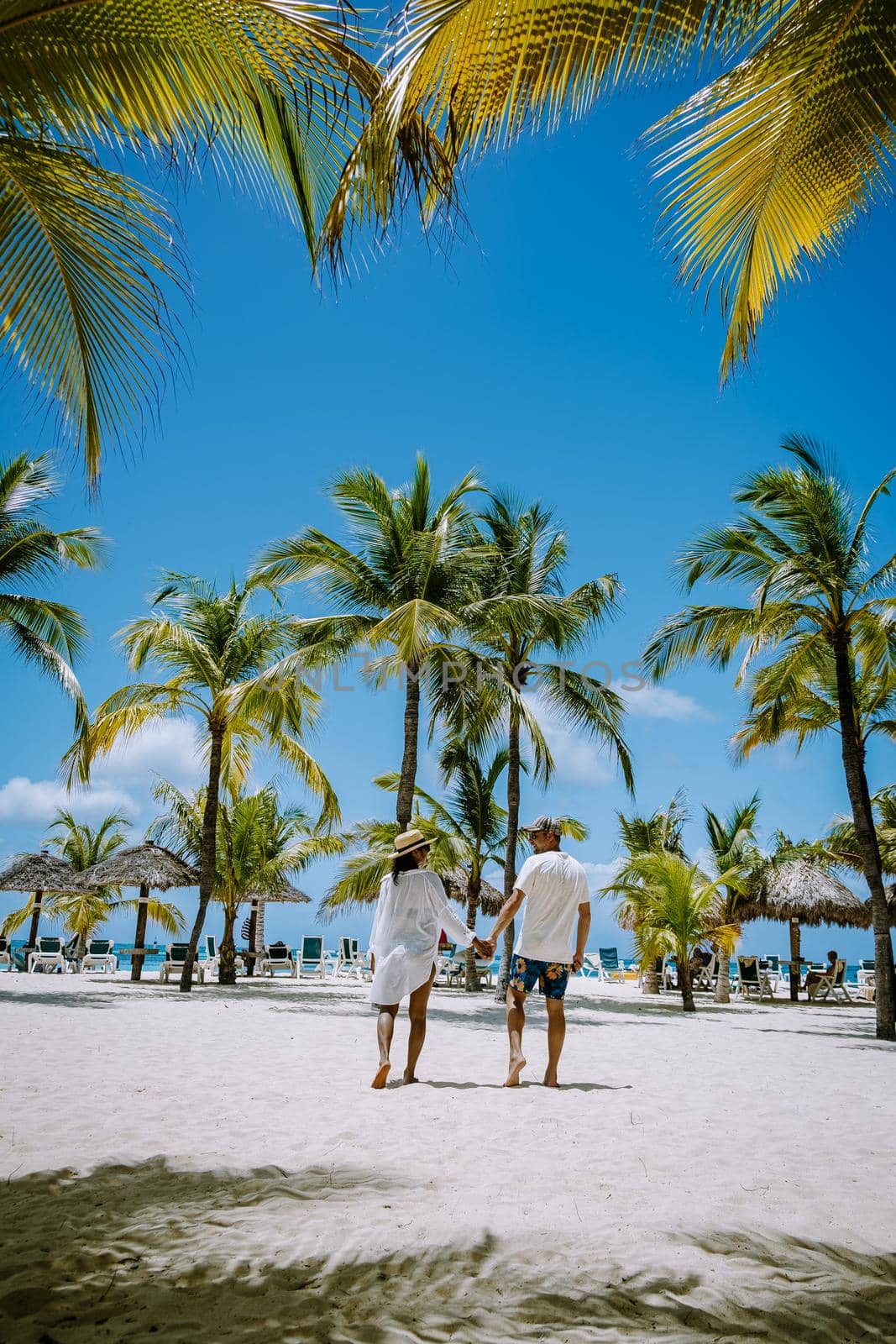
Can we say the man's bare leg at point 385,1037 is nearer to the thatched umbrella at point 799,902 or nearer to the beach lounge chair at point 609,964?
the thatched umbrella at point 799,902

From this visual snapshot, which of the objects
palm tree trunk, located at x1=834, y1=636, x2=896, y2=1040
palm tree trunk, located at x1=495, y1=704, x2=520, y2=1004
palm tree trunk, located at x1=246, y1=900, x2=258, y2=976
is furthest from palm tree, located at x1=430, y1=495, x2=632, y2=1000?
palm tree trunk, located at x1=246, y1=900, x2=258, y2=976

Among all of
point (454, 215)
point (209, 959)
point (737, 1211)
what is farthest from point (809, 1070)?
point (209, 959)

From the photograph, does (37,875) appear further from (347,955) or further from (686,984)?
(686,984)

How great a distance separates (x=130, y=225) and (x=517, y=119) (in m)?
1.66

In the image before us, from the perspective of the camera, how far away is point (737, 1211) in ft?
11.1

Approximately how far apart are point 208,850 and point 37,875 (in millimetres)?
7978

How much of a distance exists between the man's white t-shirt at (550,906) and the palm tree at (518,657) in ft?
25.9

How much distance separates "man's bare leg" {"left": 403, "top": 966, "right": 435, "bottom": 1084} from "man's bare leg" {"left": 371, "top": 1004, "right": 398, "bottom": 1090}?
0.45 ft

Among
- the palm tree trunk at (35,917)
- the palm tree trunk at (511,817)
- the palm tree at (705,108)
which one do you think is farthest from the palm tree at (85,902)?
the palm tree at (705,108)

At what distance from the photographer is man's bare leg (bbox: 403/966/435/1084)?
18.7 feet

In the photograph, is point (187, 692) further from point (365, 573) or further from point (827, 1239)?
point (827, 1239)

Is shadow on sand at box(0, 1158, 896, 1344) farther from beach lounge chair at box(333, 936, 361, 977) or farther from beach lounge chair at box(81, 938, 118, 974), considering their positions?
beach lounge chair at box(333, 936, 361, 977)

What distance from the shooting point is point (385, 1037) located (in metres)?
5.88

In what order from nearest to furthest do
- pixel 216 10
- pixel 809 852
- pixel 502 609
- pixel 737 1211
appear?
pixel 216 10 → pixel 737 1211 → pixel 502 609 → pixel 809 852
